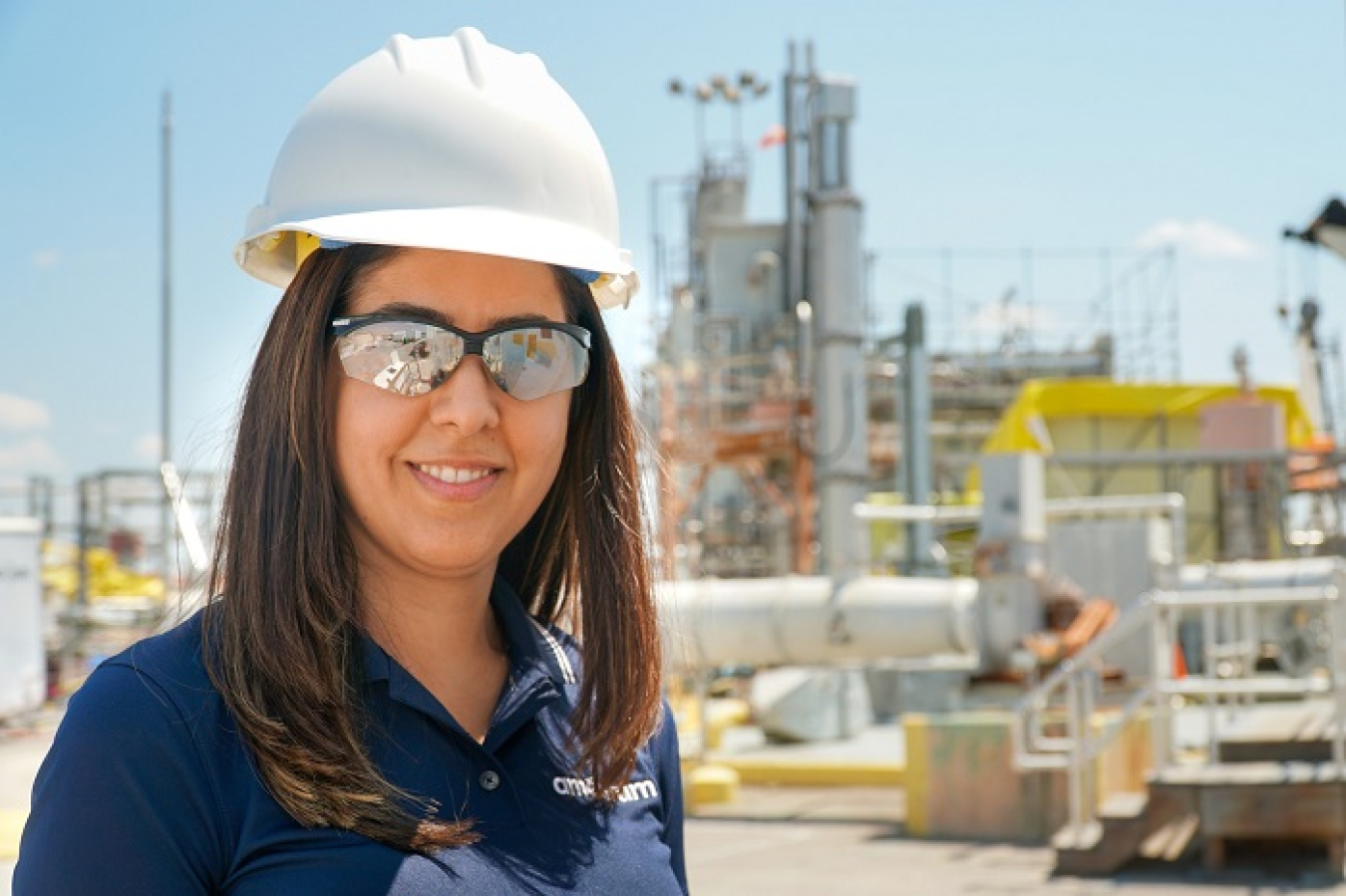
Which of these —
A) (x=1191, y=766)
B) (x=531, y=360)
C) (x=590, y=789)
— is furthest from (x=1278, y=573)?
(x=531, y=360)

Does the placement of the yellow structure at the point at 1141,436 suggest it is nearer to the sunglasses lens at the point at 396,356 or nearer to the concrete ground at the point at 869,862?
the concrete ground at the point at 869,862

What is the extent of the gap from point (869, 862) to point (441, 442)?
9.20 meters

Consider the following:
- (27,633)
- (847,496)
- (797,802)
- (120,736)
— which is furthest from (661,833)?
(847,496)

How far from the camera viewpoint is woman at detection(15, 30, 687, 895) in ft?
5.68

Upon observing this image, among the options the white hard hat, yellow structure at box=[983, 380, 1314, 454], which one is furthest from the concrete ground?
yellow structure at box=[983, 380, 1314, 454]

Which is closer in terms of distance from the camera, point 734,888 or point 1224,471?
point 734,888

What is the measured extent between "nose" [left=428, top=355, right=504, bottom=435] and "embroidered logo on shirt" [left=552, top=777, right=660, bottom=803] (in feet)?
1.54

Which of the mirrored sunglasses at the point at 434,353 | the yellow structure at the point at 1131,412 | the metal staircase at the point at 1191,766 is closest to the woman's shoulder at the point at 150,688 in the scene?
the mirrored sunglasses at the point at 434,353

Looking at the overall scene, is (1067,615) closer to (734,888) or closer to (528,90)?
(734,888)

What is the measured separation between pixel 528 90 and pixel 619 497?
62cm

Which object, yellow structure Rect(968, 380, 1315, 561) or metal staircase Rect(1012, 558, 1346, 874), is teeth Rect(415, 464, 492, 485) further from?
yellow structure Rect(968, 380, 1315, 561)

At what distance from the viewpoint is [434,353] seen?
1.96 m

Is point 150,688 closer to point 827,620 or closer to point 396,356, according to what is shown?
point 396,356

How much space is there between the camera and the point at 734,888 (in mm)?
9766
